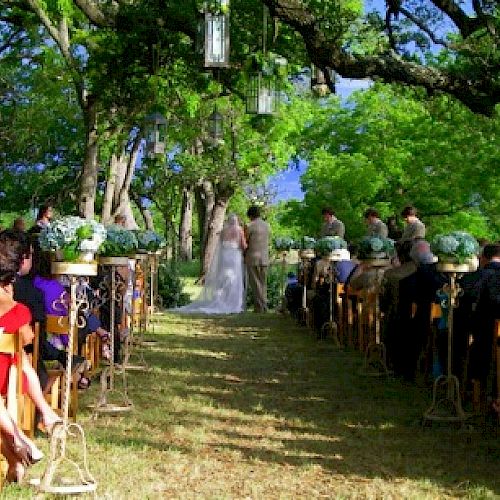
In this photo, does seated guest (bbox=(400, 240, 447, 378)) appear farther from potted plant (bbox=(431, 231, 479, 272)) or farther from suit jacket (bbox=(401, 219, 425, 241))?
suit jacket (bbox=(401, 219, 425, 241))

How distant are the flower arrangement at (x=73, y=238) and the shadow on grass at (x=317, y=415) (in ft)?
6.02

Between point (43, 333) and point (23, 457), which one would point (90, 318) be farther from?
point (23, 457)

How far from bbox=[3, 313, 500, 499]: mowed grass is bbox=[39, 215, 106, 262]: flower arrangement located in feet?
4.54

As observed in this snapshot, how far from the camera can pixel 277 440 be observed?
7.84m

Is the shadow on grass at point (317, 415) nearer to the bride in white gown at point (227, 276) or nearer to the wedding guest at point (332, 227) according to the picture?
the wedding guest at point (332, 227)

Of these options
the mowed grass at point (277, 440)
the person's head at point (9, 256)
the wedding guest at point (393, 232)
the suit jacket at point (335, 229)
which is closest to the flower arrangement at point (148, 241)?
the suit jacket at point (335, 229)

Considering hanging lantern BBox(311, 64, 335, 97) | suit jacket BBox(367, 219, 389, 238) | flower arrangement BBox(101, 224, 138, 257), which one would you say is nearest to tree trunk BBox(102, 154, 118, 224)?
suit jacket BBox(367, 219, 389, 238)

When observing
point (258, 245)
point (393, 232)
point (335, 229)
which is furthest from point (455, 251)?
point (258, 245)

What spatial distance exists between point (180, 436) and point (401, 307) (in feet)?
13.1

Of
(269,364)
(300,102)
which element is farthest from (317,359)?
(300,102)

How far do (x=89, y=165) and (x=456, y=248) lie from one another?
31.7 feet

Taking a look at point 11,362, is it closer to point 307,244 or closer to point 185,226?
point 307,244

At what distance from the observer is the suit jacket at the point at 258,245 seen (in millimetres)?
21203

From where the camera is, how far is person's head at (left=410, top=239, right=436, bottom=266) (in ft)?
36.0
